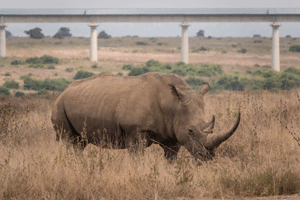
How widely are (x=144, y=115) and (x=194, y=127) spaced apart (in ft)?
2.81

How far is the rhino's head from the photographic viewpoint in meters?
6.15

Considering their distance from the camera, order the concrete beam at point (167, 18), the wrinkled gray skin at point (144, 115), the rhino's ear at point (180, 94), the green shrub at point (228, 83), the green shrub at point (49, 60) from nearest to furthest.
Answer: the wrinkled gray skin at point (144, 115), the rhino's ear at point (180, 94), the green shrub at point (228, 83), the concrete beam at point (167, 18), the green shrub at point (49, 60)

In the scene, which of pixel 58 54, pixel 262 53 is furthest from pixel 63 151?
pixel 262 53

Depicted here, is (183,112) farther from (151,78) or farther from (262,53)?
(262,53)

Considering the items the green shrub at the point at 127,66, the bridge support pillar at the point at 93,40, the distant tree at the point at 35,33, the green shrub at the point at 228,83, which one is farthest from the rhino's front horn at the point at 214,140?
the distant tree at the point at 35,33

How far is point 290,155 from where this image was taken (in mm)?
8203

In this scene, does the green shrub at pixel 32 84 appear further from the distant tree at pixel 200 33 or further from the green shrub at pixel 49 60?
the distant tree at pixel 200 33

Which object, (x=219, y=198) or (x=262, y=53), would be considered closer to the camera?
(x=219, y=198)

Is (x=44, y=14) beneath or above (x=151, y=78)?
above

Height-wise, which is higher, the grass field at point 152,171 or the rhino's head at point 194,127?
the rhino's head at point 194,127

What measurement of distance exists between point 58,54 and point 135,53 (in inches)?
585

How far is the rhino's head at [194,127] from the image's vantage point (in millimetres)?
6152

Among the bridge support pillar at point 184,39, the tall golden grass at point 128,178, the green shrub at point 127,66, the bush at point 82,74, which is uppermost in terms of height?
the bridge support pillar at point 184,39

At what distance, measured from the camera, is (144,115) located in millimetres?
6762
